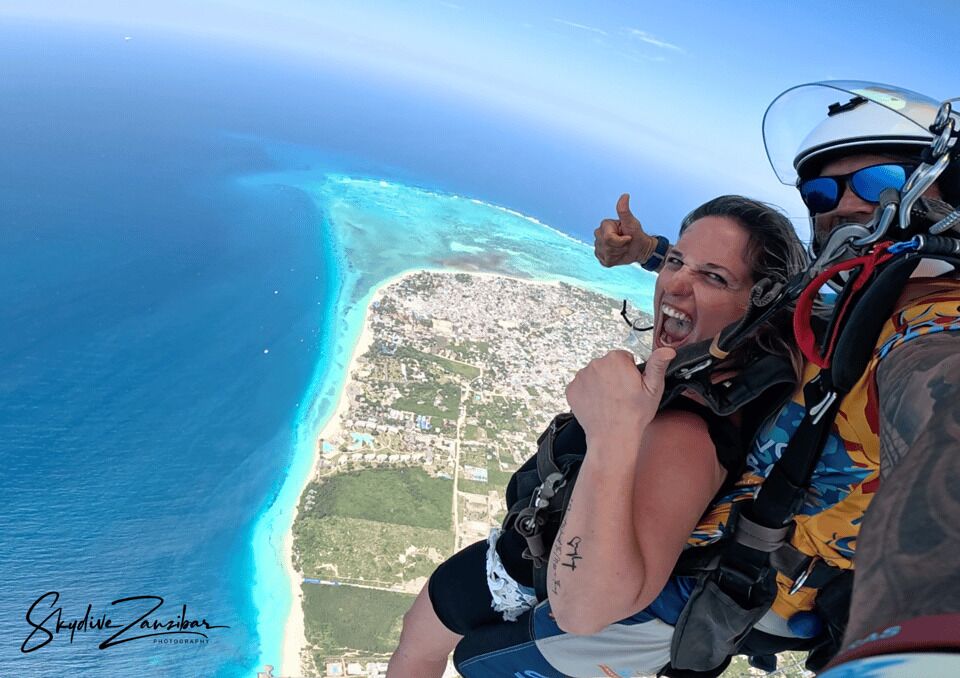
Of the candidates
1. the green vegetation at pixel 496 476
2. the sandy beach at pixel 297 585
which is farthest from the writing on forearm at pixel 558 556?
the green vegetation at pixel 496 476

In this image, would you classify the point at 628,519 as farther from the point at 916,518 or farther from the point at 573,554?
the point at 916,518

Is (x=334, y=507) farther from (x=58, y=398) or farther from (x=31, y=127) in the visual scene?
(x=31, y=127)

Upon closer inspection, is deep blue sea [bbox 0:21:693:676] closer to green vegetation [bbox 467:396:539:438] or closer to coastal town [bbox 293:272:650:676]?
coastal town [bbox 293:272:650:676]

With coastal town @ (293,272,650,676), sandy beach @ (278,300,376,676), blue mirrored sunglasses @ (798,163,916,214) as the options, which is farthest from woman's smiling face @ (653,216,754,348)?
sandy beach @ (278,300,376,676)

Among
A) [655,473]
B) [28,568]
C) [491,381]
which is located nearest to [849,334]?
[655,473]

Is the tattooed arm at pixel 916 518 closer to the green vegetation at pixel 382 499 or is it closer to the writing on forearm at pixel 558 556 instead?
the writing on forearm at pixel 558 556

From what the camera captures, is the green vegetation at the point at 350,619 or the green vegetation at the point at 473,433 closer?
the green vegetation at the point at 350,619

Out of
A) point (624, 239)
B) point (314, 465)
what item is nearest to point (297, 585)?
point (314, 465)
